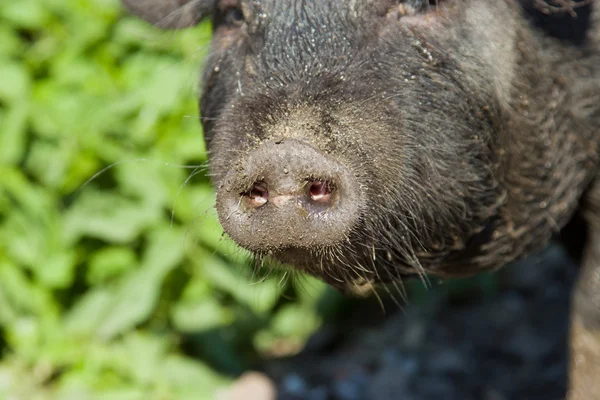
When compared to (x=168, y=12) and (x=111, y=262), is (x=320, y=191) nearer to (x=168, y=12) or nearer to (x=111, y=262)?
(x=168, y=12)

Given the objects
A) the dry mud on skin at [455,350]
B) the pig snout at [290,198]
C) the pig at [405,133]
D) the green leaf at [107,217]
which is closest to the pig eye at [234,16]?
the pig at [405,133]

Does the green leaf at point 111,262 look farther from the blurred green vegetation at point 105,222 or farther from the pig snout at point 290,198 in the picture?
the pig snout at point 290,198

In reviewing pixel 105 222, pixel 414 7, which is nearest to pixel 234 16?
pixel 414 7

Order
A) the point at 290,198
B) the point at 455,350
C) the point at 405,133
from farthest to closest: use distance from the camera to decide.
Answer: the point at 455,350
the point at 405,133
the point at 290,198

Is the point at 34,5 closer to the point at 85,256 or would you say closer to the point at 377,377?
the point at 85,256

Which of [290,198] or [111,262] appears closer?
[290,198]

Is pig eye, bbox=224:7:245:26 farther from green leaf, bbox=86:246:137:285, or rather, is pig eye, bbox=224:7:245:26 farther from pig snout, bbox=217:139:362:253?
green leaf, bbox=86:246:137:285
